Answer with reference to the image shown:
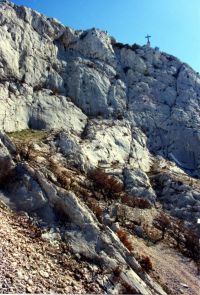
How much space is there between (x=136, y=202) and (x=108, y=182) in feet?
9.91

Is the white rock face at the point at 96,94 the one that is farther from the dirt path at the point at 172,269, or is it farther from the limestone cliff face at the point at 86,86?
the dirt path at the point at 172,269

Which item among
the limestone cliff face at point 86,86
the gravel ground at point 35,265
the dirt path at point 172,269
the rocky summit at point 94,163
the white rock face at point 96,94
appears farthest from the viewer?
the limestone cliff face at point 86,86

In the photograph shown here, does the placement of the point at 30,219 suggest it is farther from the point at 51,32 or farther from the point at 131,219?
the point at 51,32

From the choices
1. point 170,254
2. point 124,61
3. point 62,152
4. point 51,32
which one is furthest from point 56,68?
point 170,254

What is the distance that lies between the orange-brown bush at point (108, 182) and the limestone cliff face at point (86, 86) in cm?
1222

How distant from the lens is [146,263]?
26.0 meters

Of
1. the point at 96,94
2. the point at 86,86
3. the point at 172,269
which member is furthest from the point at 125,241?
the point at 86,86

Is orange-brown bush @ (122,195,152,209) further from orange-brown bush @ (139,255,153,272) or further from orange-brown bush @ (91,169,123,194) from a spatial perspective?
orange-brown bush @ (139,255,153,272)

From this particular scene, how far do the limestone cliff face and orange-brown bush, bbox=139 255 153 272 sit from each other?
930 inches

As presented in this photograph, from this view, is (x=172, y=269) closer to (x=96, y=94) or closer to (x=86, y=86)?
(x=96, y=94)

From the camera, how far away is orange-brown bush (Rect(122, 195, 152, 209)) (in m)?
35.5

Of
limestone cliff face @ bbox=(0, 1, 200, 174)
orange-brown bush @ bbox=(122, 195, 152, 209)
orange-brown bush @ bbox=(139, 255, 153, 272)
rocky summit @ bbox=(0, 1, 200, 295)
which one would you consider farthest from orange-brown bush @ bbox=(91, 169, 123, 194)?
limestone cliff face @ bbox=(0, 1, 200, 174)

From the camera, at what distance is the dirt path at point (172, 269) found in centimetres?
2564

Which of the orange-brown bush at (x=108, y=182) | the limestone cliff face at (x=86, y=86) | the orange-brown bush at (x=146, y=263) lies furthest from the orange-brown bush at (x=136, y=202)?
the limestone cliff face at (x=86, y=86)
